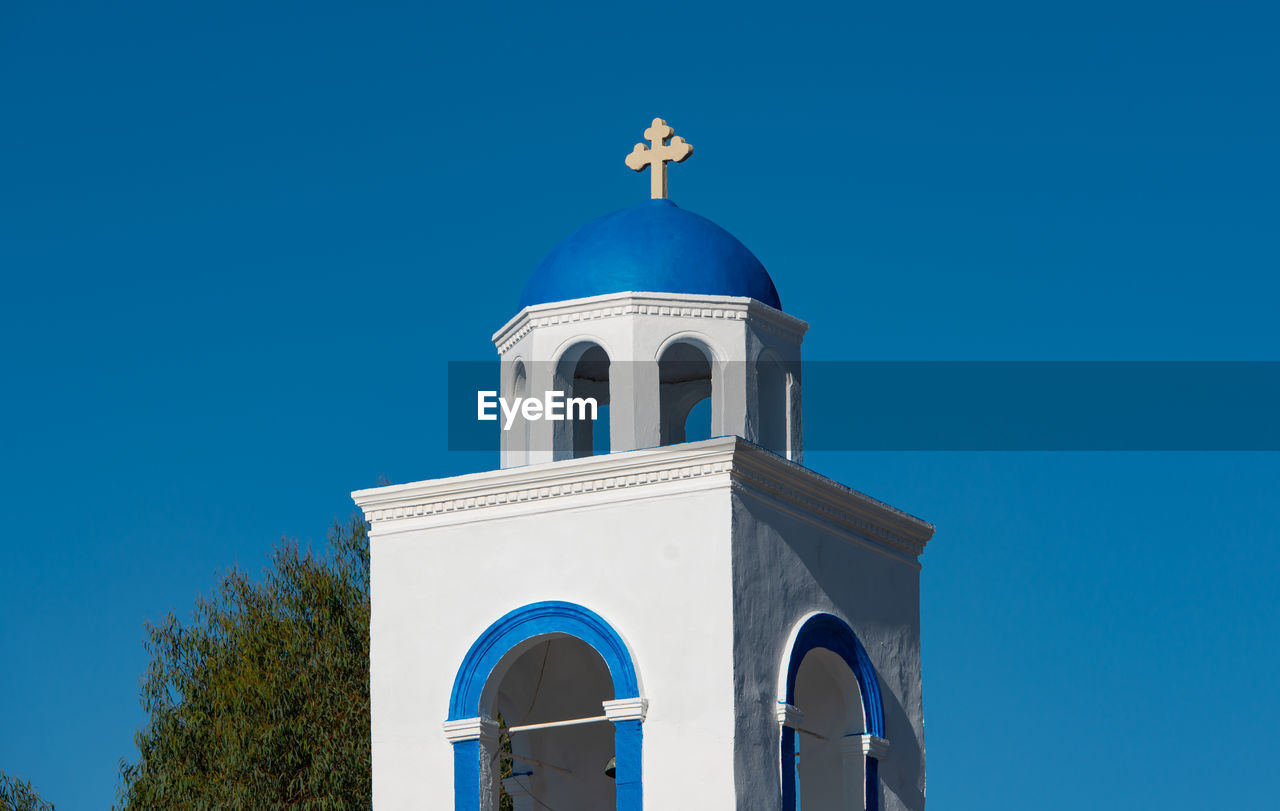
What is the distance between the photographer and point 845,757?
17.5 meters

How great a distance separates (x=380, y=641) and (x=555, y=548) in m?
1.69

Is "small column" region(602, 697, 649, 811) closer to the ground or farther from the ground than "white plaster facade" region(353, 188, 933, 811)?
closer to the ground

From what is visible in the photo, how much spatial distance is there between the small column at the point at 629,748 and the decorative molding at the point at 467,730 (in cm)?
112

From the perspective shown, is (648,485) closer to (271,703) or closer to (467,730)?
(467,730)

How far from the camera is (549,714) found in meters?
18.7

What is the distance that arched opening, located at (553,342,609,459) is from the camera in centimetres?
1761

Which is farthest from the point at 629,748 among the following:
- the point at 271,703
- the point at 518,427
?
the point at 271,703

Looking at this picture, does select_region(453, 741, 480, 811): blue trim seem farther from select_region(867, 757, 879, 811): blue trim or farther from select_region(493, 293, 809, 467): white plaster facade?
select_region(867, 757, 879, 811): blue trim

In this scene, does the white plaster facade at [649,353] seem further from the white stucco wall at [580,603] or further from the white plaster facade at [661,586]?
the white stucco wall at [580,603]

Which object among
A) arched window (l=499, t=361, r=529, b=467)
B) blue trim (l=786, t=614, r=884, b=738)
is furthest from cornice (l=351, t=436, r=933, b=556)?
blue trim (l=786, t=614, r=884, b=738)

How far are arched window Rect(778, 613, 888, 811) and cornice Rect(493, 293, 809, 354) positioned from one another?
252 cm

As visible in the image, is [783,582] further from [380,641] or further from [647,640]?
[380,641]

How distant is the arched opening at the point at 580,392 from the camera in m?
17.6

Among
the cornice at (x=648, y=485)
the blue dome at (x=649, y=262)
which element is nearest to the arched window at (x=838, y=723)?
the cornice at (x=648, y=485)
